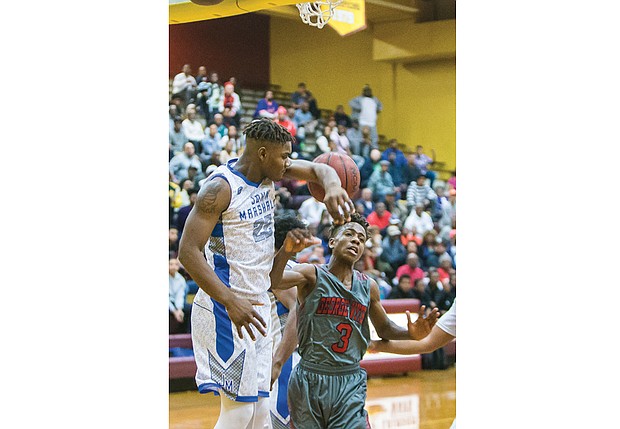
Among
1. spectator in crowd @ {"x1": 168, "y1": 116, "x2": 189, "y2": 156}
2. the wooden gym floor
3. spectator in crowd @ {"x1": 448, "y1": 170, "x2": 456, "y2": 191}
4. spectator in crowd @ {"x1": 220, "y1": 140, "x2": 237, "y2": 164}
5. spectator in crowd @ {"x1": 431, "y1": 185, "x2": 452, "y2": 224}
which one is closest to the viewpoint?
the wooden gym floor

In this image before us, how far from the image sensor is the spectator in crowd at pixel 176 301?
19.9 feet

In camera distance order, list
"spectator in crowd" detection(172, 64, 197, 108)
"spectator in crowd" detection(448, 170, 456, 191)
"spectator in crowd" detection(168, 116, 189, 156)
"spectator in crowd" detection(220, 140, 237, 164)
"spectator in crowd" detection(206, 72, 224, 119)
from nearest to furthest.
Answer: "spectator in crowd" detection(168, 116, 189, 156) → "spectator in crowd" detection(172, 64, 197, 108) → "spectator in crowd" detection(220, 140, 237, 164) → "spectator in crowd" detection(206, 72, 224, 119) → "spectator in crowd" detection(448, 170, 456, 191)

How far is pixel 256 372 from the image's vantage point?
4.57m

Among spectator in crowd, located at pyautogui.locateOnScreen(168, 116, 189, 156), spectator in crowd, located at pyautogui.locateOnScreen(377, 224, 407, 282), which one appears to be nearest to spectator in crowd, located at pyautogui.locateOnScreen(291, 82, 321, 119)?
spectator in crowd, located at pyautogui.locateOnScreen(377, 224, 407, 282)

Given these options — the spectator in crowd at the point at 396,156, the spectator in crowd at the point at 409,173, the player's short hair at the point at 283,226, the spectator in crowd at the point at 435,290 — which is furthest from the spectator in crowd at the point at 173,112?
the spectator in crowd at the point at 396,156

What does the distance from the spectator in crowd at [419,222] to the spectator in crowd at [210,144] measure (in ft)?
9.76

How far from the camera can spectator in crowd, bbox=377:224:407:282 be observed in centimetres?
1029

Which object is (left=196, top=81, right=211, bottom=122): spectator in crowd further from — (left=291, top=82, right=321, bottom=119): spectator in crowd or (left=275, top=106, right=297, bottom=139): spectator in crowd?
(left=291, top=82, right=321, bottom=119): spectator in crowd

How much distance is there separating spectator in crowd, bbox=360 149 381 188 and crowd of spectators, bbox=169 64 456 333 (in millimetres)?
12

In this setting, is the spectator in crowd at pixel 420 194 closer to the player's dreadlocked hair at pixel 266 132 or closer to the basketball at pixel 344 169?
the basketball at pixel 344 169

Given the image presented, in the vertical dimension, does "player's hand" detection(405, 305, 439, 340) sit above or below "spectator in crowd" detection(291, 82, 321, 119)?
below

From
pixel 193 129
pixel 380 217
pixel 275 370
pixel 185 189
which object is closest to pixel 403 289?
pixel 380 217

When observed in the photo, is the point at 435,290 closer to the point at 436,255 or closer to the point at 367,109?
the point at 436,255
